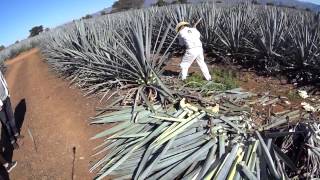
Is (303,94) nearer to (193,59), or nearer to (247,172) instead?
(193,59)

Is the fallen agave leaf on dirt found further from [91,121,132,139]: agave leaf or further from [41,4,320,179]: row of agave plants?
[91,121,132,139]: agave leaf

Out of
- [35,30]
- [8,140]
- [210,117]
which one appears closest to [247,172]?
[210,117]

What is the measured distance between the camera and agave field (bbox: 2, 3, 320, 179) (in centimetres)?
442

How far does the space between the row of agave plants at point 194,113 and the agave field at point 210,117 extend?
0.04 ft

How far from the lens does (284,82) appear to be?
8.23m

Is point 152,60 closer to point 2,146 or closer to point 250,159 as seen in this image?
point 2,146

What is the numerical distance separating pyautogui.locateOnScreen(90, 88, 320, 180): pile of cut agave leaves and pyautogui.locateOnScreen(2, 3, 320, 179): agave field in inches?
0.5

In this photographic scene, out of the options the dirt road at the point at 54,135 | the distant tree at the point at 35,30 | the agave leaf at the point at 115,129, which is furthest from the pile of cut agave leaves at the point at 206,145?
the distant tree at the point at 35,30

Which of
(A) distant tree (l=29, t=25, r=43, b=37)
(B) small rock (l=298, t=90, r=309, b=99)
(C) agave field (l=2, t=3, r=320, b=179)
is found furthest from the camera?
(A) distant tree (l=29, t=25, r=43, b=37)

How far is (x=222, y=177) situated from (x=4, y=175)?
3452mm

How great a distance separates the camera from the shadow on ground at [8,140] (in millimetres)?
6164

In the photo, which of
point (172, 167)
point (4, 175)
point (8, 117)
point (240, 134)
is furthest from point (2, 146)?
point (240, 134)

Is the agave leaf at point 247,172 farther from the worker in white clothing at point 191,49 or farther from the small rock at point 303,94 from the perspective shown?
the worker in white clothing at point 191,49

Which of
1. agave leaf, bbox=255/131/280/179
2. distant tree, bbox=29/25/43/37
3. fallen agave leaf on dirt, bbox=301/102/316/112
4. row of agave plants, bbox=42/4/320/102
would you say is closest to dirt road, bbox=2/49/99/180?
row of agave plants, bbox=42/4/320/102
